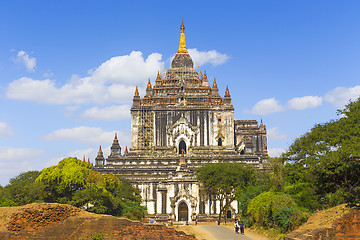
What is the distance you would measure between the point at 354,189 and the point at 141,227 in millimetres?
13248

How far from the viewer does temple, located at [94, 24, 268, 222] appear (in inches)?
2793

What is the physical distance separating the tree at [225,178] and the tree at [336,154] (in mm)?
27114

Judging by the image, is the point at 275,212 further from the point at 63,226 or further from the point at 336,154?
the point at 63,226

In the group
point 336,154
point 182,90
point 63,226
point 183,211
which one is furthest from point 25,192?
point 182,90

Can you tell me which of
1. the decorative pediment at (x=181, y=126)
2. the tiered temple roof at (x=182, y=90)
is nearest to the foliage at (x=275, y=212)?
the decorative pediment at (x=181, y=126)

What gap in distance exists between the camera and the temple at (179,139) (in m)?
70.9

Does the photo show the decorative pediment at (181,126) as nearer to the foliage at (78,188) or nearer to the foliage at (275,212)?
the foliage at (78,188)

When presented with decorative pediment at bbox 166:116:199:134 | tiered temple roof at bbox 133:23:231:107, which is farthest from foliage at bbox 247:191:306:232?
tiered temple roof at bbox 133:23:231:107

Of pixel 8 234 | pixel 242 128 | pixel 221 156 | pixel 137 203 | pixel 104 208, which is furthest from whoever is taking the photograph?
pixel 242 128

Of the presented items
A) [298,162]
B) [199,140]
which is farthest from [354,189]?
[199,140]

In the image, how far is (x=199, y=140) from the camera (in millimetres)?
82375

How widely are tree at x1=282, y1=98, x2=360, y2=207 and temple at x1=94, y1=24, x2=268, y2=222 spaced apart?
3678 cm

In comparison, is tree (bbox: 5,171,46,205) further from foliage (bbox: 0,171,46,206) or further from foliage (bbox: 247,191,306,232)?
foliage (bbox: 247,191,306,232)

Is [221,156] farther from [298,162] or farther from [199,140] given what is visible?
[298,162]
